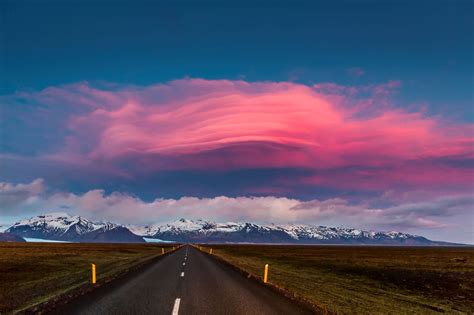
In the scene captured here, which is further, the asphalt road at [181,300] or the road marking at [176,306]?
the asphalt road at [181,300]

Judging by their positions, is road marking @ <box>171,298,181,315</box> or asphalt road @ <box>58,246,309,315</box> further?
asphalt road @ <box>58,246,309,315</box>

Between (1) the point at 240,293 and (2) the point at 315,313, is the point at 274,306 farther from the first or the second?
(1) the point at 240,293

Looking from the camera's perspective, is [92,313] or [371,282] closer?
[92,313]

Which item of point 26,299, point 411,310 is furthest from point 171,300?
point 411,310

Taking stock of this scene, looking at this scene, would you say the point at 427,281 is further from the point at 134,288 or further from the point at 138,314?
the point at 138,314

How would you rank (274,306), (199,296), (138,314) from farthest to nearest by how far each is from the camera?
(199,296)
(274,306)
(138,314)

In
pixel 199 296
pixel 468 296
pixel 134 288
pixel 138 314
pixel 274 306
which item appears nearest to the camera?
pixel 138 314

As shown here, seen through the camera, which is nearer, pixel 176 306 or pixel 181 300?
pixel 176 306

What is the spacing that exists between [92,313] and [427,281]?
32561 mm

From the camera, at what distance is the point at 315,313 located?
13680 millimetres

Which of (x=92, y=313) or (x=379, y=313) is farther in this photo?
(x=379, y=313)

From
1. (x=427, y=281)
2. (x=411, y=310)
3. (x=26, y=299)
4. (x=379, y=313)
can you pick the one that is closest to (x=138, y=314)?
(x=26, y=299)

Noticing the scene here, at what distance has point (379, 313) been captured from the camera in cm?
1783

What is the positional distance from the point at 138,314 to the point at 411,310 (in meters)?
14.7
